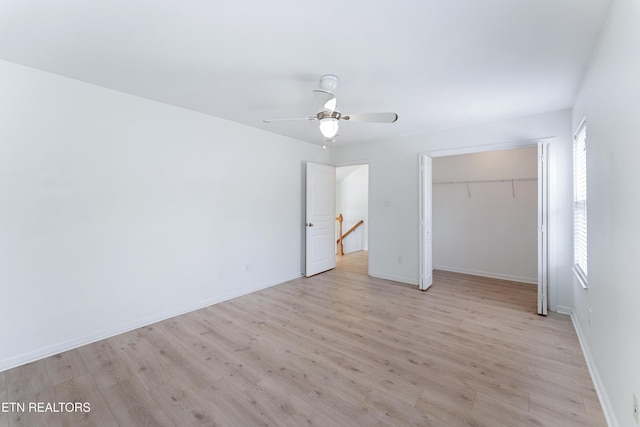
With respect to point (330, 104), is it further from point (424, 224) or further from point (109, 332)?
point (109, 332)

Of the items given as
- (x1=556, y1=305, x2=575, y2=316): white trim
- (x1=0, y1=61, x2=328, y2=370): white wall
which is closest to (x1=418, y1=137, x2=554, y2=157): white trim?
(x1=556, y1=305, x2=575, y2=316): white trim

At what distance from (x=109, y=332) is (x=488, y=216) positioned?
5.80 m

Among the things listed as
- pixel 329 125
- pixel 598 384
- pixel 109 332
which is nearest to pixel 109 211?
pixel 109 332

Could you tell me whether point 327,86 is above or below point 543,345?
above

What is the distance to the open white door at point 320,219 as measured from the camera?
486 cm

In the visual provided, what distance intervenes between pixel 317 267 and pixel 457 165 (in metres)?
3.37

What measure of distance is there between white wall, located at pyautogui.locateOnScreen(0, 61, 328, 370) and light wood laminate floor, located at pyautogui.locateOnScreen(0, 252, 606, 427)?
0.96 feet

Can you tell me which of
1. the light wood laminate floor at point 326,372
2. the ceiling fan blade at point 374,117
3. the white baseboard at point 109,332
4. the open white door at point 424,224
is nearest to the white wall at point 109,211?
the white baseboard at point 109,332

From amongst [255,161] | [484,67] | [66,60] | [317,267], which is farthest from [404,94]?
[317,267]

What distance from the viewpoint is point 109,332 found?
2756 millimetres

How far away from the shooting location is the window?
2.60 metres

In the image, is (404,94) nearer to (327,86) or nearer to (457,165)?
(327,86)

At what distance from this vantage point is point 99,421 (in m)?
1.70

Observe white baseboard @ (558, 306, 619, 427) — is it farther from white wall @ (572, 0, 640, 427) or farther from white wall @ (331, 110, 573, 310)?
white wall @ (331, 110, 573, 310)
